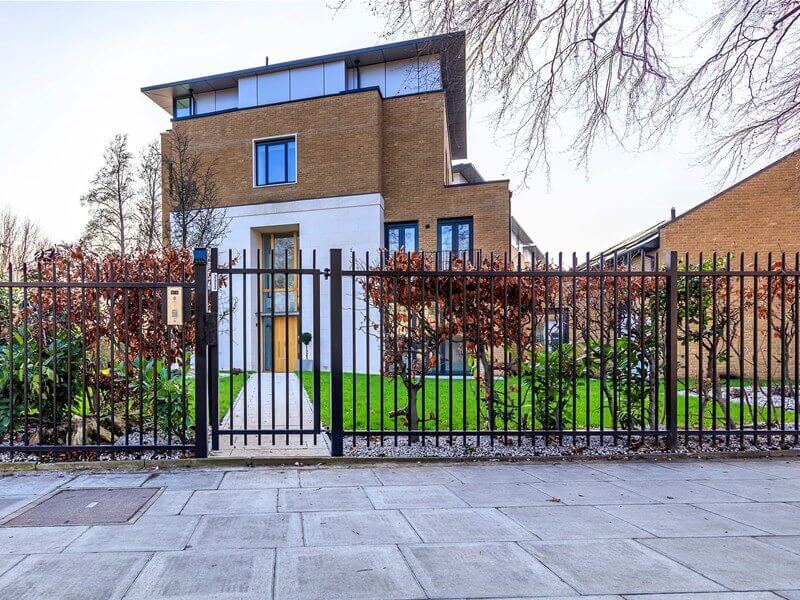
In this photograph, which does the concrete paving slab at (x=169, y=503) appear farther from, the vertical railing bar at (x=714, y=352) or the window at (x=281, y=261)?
the window at (x=281, y=261)

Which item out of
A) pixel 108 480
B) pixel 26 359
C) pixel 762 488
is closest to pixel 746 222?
pixel 762 488

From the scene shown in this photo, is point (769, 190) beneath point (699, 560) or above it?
above

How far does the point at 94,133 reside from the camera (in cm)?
2158

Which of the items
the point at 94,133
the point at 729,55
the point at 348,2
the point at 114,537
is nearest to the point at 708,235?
the point at 729,55

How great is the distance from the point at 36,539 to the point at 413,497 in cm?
260

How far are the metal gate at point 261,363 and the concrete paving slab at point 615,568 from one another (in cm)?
193

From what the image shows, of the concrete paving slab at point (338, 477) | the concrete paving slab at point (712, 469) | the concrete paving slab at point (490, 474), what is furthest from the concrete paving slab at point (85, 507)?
the concrete paving slab at point (712, 469)

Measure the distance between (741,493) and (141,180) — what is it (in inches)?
952

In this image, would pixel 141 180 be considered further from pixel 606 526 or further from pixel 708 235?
pixel 606 526

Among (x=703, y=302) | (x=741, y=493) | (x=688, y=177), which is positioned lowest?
(x=741, y=493)

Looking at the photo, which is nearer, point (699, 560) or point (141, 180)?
point (699, 560)

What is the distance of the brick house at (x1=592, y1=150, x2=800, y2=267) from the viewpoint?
577 inches

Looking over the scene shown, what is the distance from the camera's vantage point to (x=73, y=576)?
8.71ft

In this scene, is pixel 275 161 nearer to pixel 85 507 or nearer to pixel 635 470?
pixel 85 507
